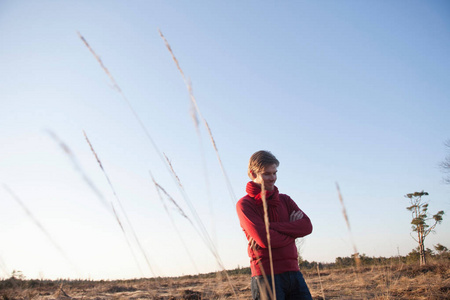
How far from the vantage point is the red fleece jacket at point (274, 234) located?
6.18 feet

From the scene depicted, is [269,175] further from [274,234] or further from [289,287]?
[289,287]

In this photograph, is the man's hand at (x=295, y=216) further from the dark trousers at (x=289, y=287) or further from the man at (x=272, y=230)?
the dark trousers at (x=289, y=287)

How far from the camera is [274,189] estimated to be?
213cm

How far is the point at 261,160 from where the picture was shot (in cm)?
210

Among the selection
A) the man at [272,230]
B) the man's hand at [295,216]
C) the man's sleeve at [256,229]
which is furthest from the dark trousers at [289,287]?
the man's hand at [295,216]

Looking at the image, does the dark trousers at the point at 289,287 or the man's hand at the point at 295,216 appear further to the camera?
the man's hand at the point at 295,216

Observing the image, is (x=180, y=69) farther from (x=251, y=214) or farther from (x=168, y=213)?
(x=251, y=214)

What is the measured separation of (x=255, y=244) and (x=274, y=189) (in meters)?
0.42

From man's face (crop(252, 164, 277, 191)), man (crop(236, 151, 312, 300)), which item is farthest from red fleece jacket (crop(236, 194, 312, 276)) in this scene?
man's face (crop(252, 164, 277, 191))

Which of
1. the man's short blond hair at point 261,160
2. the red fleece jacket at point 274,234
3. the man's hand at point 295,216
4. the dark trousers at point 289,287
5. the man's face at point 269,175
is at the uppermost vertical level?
the man's short blond hair at point 261,160

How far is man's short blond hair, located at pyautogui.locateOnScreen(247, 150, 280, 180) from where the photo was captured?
208cm

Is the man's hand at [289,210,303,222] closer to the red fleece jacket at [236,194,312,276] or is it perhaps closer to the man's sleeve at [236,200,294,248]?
the red fleece jacket at [236,194,312,276]

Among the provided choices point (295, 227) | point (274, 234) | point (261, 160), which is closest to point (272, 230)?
point (274, 234)

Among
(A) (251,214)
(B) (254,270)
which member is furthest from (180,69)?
(B) (254,270)
